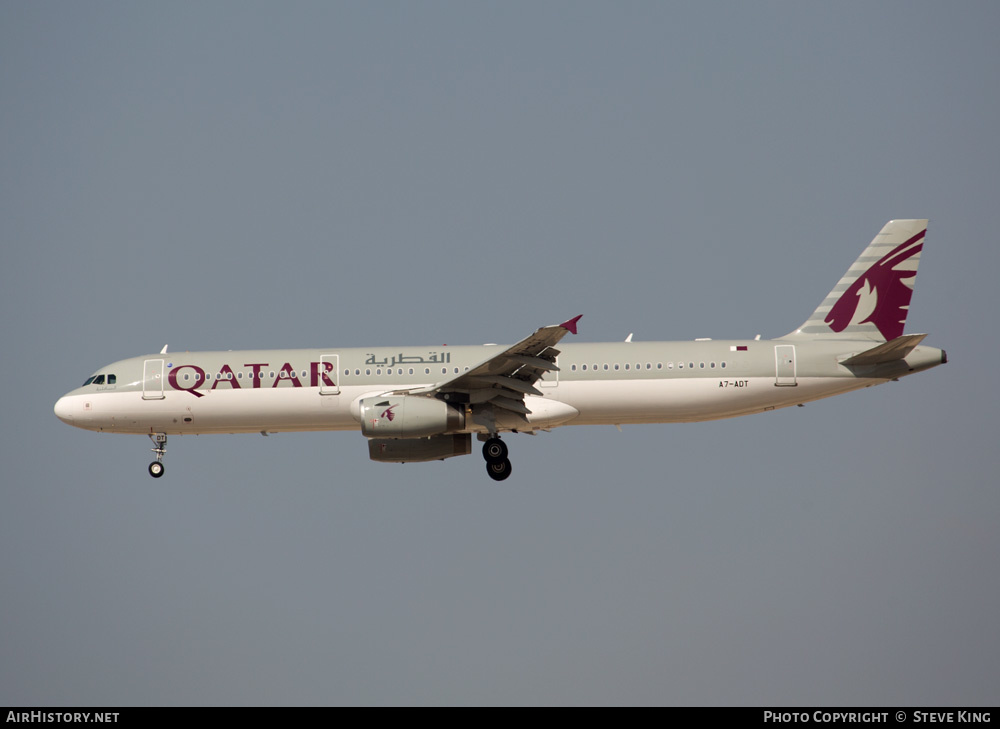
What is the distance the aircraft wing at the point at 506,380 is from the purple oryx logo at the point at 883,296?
9.62m

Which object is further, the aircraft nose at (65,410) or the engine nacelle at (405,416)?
the aircraft nose at (65,410)

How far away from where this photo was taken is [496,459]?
3669cm

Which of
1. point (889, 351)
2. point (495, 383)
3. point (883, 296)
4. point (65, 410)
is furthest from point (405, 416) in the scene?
point (883, 296)

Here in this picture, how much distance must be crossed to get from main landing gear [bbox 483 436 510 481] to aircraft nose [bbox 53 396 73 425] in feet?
41.7

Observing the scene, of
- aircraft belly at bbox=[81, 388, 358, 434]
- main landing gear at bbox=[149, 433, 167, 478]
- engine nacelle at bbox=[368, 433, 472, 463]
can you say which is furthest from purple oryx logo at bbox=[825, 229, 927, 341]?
main landing gear at bbox=[149, 433, 167, 478]

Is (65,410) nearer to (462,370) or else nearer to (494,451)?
(462,370)

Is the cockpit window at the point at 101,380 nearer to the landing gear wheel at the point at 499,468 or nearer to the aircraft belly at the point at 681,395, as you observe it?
the landing gear wheel at the point at 499,468

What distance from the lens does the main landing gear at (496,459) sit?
36.7 meters

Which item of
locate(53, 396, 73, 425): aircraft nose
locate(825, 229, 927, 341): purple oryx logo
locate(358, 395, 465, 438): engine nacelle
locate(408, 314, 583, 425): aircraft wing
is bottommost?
locate(358, 395, 465, 438): engine nacelle

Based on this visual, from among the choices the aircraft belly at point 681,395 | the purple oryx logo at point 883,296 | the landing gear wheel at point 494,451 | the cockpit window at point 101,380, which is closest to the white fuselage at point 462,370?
the aircraft belly at point 681,395

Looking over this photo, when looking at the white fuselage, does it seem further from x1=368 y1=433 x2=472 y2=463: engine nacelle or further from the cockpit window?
x1=368 y1=433 x2=472 y2=463: engine nacelle

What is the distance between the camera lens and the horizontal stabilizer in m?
35.1

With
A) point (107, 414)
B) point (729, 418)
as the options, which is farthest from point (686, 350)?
point (107, 414)
